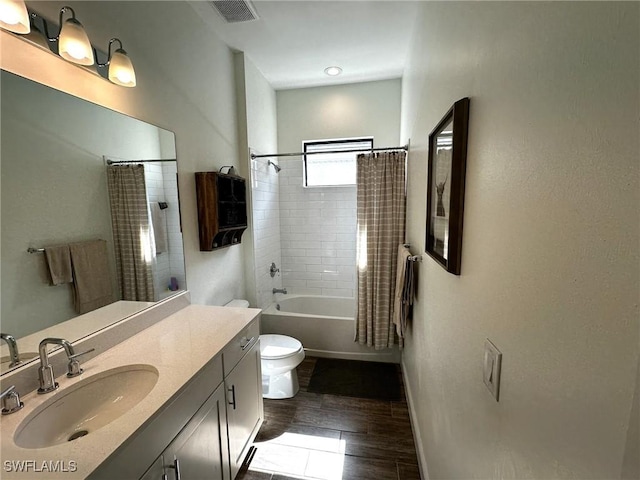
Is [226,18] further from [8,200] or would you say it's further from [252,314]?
[252,314]

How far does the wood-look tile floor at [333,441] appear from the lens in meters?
1.62

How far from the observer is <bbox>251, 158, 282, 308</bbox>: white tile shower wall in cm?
275

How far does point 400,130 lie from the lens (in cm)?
299

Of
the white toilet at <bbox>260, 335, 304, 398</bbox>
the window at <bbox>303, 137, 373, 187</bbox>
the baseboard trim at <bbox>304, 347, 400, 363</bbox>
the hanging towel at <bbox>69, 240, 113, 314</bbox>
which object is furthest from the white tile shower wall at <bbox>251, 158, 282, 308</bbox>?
the hanging towel at <bbox>69, 240, 113, 314</bbox>

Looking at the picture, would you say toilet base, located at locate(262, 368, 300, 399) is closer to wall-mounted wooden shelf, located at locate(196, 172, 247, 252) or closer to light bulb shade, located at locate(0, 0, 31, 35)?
wall-mounted wooden shelf, located at locate(196, 172, 247, 252)

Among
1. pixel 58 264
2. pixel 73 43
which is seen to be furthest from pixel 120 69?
pixel 58 264

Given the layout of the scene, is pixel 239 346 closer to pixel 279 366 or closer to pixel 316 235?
pixel 279 366

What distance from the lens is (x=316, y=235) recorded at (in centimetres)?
342

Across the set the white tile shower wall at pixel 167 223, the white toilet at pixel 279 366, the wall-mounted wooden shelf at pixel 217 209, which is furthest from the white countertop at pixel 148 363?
the white toilet at pixel 279 366

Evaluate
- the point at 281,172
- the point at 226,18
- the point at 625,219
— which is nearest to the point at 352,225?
the point at 281,172

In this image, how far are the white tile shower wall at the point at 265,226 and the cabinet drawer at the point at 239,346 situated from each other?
108 centimetres

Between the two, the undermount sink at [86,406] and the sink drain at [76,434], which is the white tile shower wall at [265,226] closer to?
the undermount sink at [86,406]

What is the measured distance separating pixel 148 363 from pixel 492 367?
1.25 meters

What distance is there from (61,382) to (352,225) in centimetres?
276
